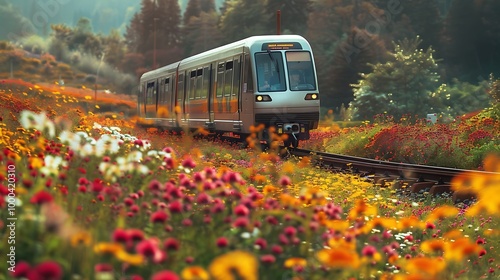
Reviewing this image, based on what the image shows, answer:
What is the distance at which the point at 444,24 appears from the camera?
262ft

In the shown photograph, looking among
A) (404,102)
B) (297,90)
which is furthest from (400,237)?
(404,102)

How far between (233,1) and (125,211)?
90.5m

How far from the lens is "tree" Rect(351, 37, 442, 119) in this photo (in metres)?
42.8

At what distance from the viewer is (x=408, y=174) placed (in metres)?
15.0

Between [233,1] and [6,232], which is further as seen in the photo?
[233,1]

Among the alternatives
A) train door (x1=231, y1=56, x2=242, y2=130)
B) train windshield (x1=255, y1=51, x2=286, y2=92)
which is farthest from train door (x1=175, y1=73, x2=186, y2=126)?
train windshield (x1=255, y1=51, x2=286, y2=92)

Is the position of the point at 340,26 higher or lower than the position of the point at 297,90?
higher

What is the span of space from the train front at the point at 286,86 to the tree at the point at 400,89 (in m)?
21.4

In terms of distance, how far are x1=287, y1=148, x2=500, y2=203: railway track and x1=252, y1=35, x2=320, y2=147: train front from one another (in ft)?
10.0

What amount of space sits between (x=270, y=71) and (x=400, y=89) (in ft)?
80.9

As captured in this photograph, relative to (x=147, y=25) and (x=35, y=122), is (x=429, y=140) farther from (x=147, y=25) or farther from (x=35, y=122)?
(x=147, y=25)

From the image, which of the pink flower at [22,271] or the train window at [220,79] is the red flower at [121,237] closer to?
the pink flower at [22,271]

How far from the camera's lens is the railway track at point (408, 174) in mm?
13492

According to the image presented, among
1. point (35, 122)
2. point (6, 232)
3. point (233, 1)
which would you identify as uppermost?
point (233, 1)
